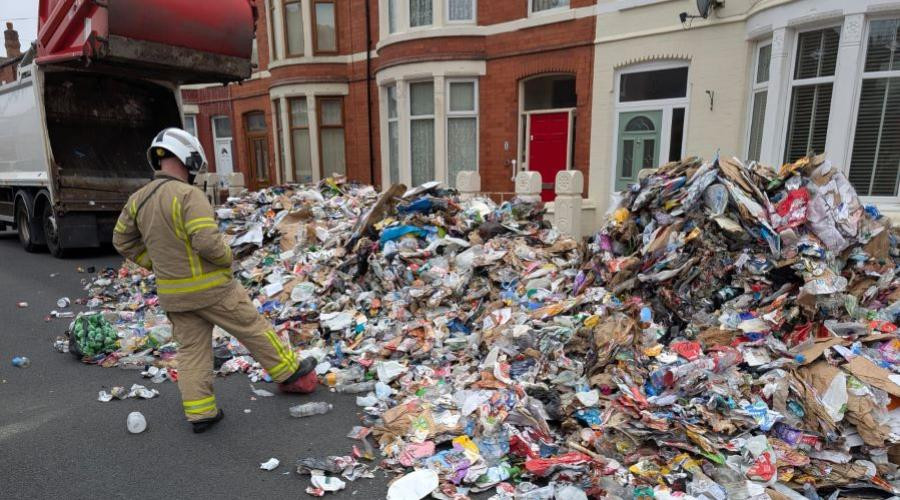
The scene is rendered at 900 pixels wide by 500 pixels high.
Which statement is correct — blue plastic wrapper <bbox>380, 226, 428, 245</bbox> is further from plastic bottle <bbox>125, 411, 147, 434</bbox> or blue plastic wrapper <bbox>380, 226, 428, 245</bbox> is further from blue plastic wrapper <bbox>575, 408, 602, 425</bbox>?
blue plastic wrapper <bbox>575, 408, 602, 425</bbox>

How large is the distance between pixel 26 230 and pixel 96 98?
319cm

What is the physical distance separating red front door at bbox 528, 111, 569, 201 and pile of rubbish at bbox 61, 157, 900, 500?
5001 mm

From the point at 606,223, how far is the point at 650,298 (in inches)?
44.5

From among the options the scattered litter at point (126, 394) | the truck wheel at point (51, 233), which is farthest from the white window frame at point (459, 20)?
the scattered litter at point (126, 394)

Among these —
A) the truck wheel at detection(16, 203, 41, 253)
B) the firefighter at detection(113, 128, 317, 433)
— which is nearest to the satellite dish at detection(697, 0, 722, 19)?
the firefighter at detection(113, 128, 317, 433)

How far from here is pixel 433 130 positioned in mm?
12875

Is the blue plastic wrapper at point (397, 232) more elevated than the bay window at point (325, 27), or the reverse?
the bay window at point (325, 27)

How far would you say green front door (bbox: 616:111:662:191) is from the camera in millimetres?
9867

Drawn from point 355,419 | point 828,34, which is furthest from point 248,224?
point 828,34

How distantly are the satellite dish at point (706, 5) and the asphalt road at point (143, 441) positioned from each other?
27.5ft

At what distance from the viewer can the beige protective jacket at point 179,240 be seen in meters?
3.28

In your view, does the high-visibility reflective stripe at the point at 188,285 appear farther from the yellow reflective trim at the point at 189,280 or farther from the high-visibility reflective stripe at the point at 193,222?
the high-visibility reflective stripe at the point at 193,222

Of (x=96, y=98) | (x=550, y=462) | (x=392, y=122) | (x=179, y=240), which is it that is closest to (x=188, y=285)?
(x=179, y=240)

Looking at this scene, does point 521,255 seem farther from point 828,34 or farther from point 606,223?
point 828,34
